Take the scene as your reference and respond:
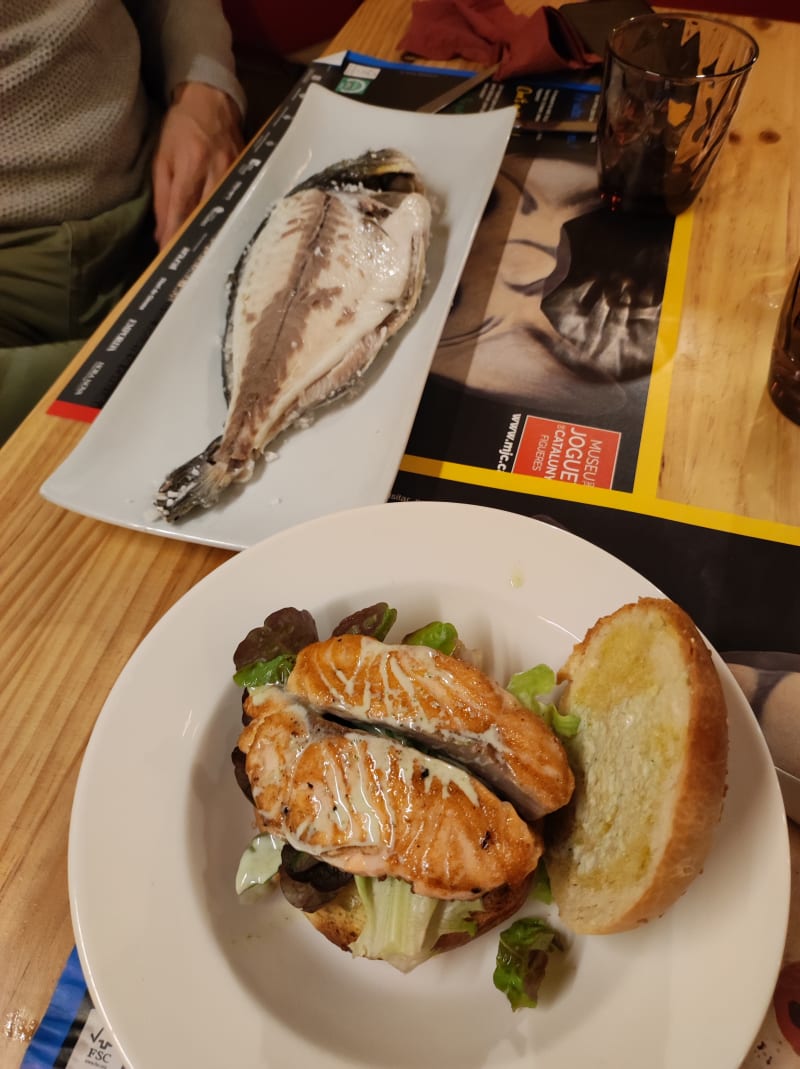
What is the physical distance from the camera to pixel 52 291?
1.71 metres

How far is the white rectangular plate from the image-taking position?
3.82ft

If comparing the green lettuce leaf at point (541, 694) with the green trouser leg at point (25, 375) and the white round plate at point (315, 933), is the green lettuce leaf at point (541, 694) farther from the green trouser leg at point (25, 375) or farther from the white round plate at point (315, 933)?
the green trouser leg at point (25, 375)

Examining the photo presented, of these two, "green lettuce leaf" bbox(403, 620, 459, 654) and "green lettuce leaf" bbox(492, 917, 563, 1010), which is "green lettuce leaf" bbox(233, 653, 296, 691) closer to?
"green lettuce leaf" bbox(403, 620, 459, 654)

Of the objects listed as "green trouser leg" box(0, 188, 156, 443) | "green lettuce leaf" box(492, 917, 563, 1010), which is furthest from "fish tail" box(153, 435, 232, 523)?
"green lettuce leaf" box(492, 917, 563, 1010)

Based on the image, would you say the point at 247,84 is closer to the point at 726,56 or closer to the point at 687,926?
the point at 726,56

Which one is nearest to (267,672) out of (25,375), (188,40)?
(25,375)

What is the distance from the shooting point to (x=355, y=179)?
1.61 m

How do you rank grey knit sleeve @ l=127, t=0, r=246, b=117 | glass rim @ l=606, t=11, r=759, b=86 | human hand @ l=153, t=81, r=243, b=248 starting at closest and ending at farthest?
1. glass rim @ l=606, t=11, r=759, b=86
2. human hand @ l=153, t=81, r=243, b=248
3. grey knit sleeve @ l=127, t=0, r=246, b=117

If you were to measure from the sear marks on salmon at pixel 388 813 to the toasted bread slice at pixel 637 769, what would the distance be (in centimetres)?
7

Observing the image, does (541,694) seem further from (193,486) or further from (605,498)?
(193,486)

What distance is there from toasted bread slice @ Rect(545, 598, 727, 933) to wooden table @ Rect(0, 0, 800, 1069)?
1.55 feet

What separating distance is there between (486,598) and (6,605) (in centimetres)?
75

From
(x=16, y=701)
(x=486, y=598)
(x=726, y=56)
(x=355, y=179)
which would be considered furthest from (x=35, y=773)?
(x=726, y=56)

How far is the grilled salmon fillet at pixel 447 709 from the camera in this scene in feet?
2.38
